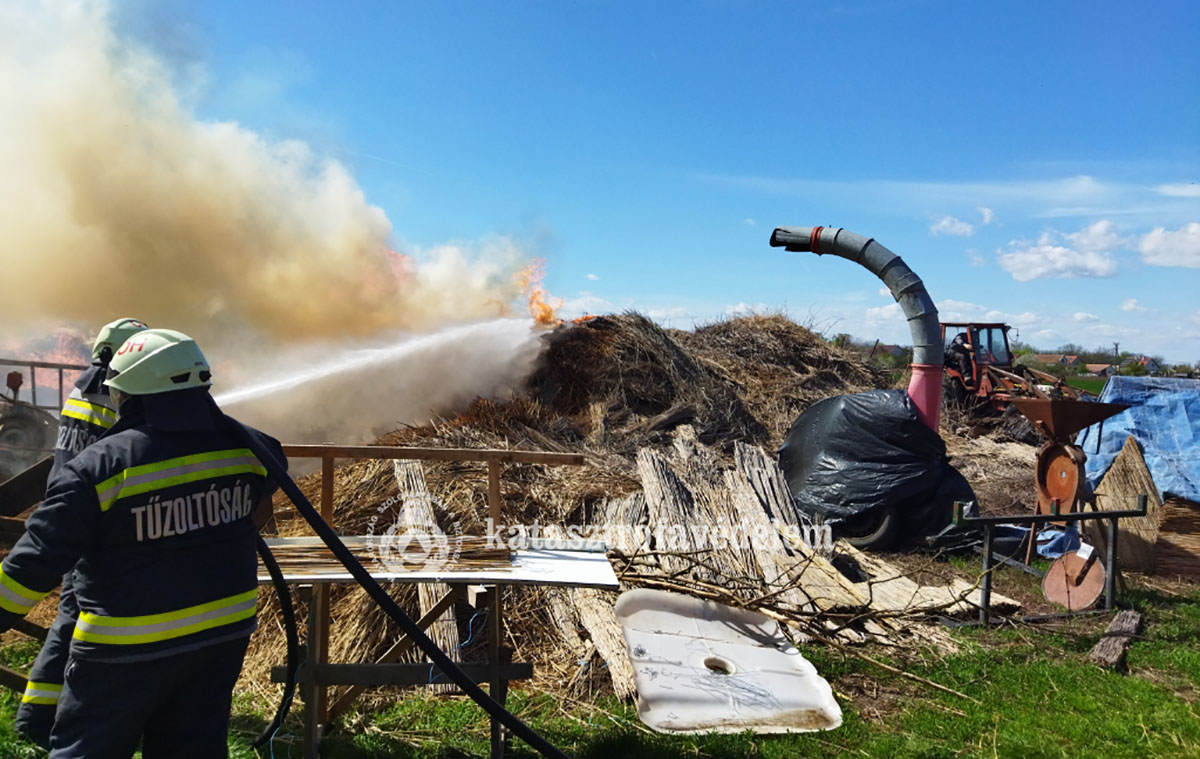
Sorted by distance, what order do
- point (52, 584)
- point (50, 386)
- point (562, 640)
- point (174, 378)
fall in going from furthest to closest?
point (50, 386), point (562, 640), point (174, 378), point (52, 584)

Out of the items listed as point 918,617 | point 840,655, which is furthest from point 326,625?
point 918,617

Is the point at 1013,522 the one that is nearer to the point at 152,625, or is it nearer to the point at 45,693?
the point at 152,625

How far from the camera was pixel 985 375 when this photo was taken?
57.8 feet

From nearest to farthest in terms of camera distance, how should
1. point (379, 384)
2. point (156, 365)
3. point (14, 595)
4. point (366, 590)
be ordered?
point (14, 595)
point (156, 365)
point (366, 590)
point (379, 384)

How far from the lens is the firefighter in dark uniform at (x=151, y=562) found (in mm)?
2537

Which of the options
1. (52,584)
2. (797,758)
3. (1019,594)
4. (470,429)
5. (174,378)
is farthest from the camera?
(470,429)

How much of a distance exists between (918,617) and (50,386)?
12559mm

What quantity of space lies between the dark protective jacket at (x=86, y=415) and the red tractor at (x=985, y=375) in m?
17.0

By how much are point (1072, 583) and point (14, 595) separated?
8140 millimetres

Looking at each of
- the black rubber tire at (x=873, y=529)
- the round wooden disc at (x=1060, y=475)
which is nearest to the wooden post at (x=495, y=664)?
the black rubber tire at (x=873, y=529)

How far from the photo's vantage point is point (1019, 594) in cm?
760

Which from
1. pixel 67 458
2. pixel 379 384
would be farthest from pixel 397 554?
pixel 379 384

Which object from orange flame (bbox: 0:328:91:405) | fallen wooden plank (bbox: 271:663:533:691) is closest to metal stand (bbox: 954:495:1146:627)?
fallen wooden plank (bbox: 271:663:533:691)

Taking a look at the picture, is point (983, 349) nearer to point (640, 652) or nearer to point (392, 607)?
point (640, 652)
